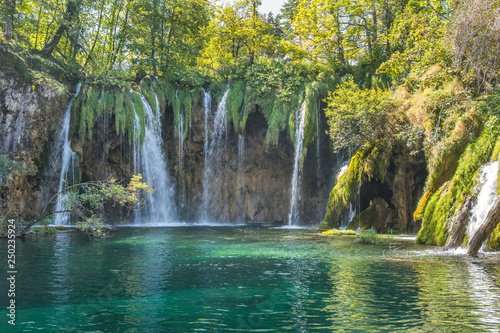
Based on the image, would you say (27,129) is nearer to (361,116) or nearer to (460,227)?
(361,116)

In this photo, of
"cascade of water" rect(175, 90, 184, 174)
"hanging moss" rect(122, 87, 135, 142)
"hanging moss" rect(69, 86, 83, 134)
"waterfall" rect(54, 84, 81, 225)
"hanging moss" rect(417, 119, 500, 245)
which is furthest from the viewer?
"cascade of water" rect(175, 90, 184, 174)

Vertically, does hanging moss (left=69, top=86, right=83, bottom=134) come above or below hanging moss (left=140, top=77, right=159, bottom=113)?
below

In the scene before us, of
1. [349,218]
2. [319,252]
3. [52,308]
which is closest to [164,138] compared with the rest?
[349,218]

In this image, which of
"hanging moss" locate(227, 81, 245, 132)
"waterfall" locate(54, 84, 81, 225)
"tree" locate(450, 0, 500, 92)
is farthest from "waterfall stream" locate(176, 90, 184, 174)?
"tree" locate(450, 0, 500, 92)

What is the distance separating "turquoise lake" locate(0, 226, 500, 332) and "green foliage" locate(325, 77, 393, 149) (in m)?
7.66

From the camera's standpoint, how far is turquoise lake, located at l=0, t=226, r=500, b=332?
205 inches

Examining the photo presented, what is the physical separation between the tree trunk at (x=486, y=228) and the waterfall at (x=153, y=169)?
18832 millimetres

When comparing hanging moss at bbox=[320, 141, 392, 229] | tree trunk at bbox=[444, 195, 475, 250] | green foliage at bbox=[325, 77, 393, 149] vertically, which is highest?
green foliage at bbox=[325, 77, 393, 149]

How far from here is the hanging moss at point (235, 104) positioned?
26.5 metres

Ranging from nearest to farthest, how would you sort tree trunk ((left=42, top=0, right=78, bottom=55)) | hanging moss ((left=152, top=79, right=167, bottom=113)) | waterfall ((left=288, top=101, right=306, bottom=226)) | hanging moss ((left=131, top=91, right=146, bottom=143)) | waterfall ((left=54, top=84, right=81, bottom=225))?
1. tree trunk ((left=42, top=0, right=78, bottom=55))
2. waterfall ((left=54, top=84, right=81, bottom=225))
3. waterfall ((left=288, top=101, right=306, bottom=226))
4. hanging moss ((left=131, top=91, right=146, bottom=143))
5. hanging moss ((left=152, top=79, right=167, bottom=113))

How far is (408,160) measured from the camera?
1761cm

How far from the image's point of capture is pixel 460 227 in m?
11.4

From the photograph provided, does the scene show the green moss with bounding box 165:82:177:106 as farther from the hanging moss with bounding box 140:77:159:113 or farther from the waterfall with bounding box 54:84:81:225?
the waterfall with bounding box 54:84:81:225

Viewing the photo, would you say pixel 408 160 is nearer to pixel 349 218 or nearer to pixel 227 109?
pixel 349 218
